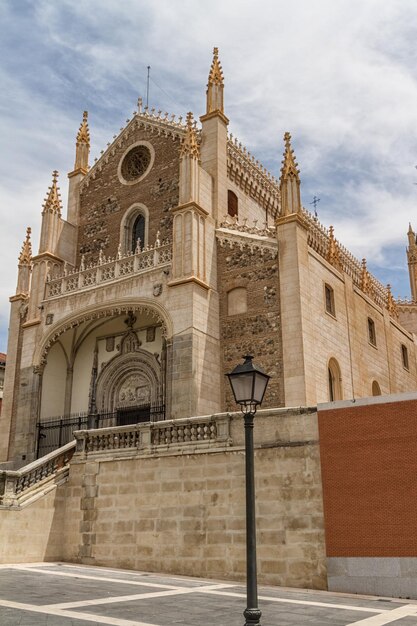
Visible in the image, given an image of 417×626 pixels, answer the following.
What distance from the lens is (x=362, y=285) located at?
1255 inches

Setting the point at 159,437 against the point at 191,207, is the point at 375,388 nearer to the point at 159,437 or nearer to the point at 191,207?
the point at 191,207

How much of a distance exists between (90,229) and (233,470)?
57.5ft

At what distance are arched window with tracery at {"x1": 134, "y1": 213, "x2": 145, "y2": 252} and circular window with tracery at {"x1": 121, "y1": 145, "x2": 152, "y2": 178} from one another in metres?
2.04

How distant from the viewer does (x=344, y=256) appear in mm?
35031

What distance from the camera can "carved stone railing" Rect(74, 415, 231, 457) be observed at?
14852 millimetres

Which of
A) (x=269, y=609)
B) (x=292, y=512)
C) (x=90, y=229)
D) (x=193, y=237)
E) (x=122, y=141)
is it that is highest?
(x=122, y=141)

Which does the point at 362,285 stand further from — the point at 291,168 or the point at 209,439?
the point at 209,439

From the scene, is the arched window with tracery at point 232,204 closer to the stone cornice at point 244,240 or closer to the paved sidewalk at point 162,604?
the stone cornice at point 244,240

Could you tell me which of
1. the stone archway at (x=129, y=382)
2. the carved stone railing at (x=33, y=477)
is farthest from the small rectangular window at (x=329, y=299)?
the carved stone railing at (x=33, y=477)

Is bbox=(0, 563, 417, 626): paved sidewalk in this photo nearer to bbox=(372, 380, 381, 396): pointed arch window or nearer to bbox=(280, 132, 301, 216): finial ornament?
bbox=(280, 132, 301, 216): finial ornament

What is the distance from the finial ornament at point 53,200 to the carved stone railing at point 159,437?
13966 mm

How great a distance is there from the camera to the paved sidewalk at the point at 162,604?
8383 millimetres

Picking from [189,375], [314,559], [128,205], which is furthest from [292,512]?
[128,205]

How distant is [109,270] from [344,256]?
1525 cm
